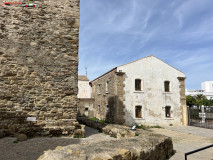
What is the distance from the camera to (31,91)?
6086 mm

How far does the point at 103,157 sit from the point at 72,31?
18.7 feet

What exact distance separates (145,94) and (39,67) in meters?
9.44

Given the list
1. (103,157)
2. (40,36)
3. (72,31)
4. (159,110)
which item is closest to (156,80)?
(159,110)

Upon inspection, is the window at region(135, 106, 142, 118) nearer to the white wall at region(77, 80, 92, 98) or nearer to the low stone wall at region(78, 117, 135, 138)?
the low stone wall at region(78, 117, 135, 138)

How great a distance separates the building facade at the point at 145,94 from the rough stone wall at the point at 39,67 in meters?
6.52

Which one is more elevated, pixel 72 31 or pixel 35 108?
pixel 72 31

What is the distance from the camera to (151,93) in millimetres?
13469

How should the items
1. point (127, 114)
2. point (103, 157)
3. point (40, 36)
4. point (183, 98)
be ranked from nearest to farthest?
point (103, 157) < point (40, 36) < point (127, 114) < point (183, 98)

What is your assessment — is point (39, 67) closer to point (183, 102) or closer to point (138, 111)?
point (138, 111)

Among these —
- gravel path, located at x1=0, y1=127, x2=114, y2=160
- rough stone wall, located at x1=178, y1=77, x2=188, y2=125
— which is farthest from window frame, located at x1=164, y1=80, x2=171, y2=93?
gravel path, located at x1=0, y1=127, x2=114, y2=160

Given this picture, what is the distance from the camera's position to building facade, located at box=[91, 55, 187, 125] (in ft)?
41.4

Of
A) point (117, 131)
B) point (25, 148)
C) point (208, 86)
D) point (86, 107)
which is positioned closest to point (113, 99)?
point (117, 131)

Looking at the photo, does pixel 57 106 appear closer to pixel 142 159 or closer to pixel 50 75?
pixel 50 75

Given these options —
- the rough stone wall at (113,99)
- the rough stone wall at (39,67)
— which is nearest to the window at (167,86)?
the rough stone wall at (113,99)
